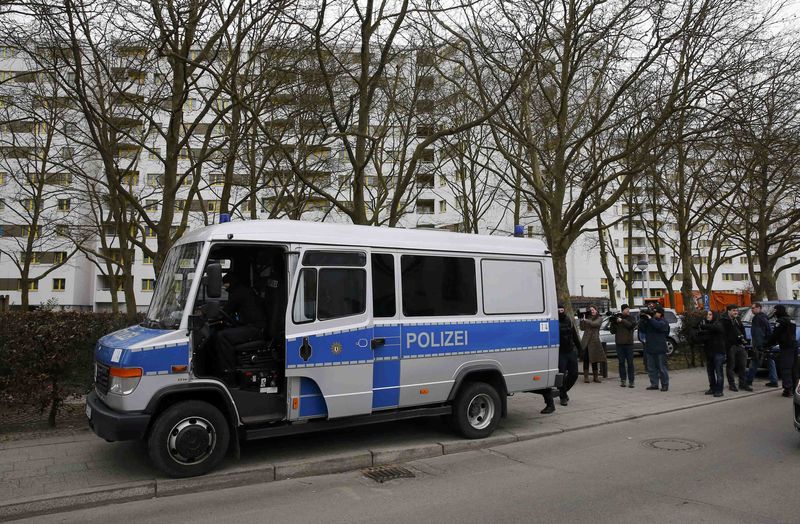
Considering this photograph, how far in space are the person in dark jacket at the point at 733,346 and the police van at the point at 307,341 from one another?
6.76 meters

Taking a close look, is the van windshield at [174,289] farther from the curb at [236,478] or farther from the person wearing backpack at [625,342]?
the person wearing backpack at [625,342]

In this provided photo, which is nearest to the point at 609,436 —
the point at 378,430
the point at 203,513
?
the point at 378,430

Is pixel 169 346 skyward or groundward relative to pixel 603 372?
skyward

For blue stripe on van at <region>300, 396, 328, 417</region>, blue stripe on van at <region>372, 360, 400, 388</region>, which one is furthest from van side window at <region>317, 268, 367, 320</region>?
blue stripe on van at <region>300, 396, 328, 417</region>

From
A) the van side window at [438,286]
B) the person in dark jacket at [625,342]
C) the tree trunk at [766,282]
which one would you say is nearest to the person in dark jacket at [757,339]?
the person in dark jacket at [625,342]

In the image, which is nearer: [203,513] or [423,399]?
[203,513]

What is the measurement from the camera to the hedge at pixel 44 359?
7.32 metres

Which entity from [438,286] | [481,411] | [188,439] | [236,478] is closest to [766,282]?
[481,411]

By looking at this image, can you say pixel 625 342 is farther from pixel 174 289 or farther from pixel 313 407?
pixel 174 289

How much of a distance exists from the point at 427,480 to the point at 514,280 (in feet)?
10.6

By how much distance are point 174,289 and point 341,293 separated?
1.88 meters

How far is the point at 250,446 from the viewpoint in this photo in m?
7.14

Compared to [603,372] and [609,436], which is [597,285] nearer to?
[603,372]

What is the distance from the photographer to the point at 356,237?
6.85 meters
